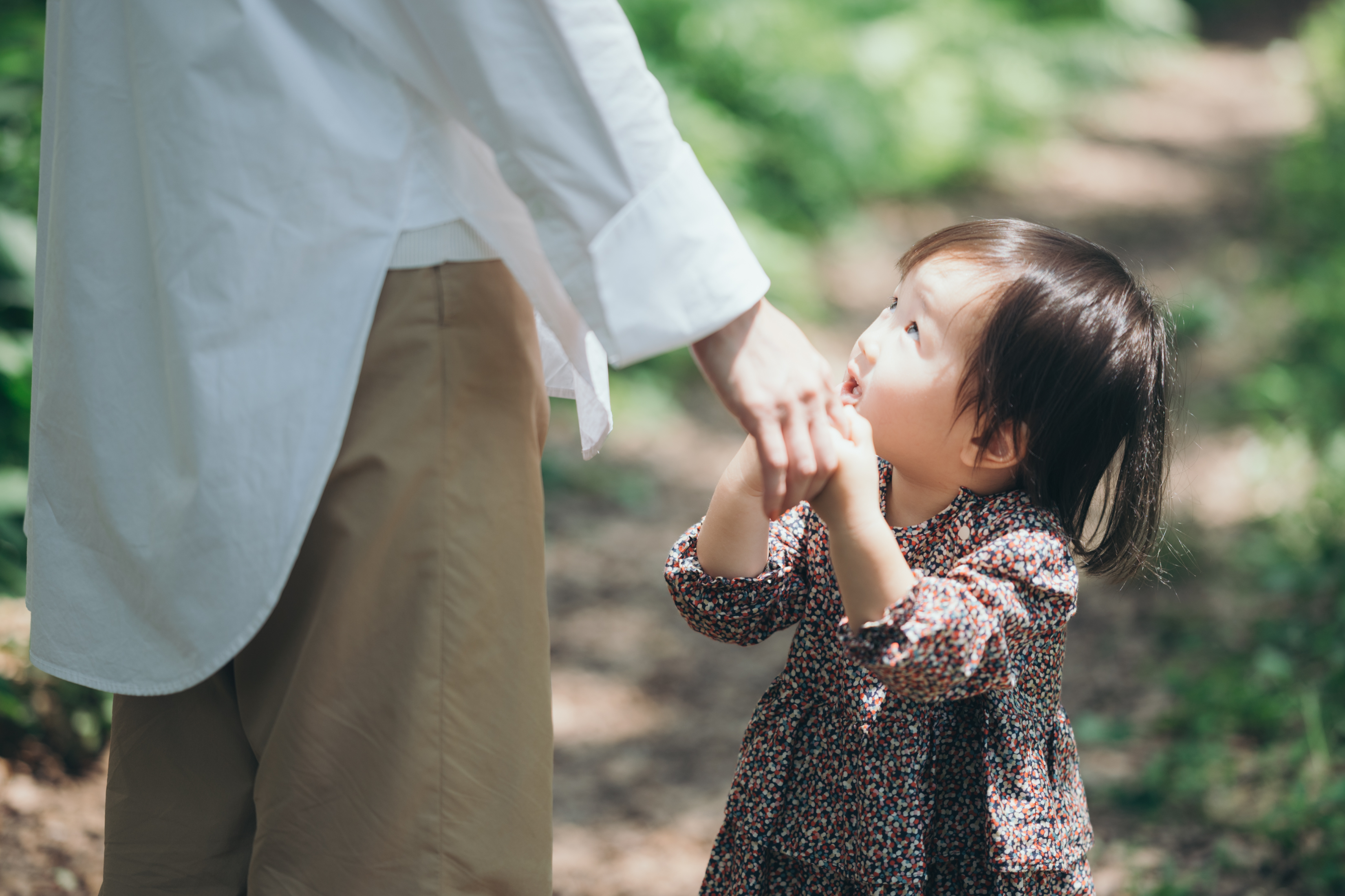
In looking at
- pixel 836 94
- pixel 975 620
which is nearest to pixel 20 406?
pixel 975 620

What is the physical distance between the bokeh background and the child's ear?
0.39 m

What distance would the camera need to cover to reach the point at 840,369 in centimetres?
610

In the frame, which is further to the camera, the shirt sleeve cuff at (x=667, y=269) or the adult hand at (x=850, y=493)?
the adult hand at (x=850, y=493)

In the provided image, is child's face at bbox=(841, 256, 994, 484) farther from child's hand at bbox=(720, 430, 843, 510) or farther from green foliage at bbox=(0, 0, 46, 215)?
green foliage at bbox=(0, 0, 46, 215)

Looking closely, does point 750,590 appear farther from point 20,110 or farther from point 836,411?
point 20,110

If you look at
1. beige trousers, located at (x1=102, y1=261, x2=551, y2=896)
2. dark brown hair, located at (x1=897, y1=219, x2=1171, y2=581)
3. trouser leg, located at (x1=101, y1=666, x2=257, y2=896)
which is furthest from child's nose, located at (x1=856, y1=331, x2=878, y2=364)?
trouser leg, located at (x1=101, y1=666, x2=257, y2=896)

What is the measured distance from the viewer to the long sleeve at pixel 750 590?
1524mm

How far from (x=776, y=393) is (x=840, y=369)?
4901 mm

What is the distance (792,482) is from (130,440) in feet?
2.45

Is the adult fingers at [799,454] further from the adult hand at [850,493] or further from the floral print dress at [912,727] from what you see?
the floral print dress at [912,727]

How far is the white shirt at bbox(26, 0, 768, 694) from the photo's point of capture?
1.20m

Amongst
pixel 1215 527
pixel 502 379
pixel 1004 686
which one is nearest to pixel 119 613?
pixel 502 379

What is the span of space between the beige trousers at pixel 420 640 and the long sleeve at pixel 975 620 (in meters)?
0.42

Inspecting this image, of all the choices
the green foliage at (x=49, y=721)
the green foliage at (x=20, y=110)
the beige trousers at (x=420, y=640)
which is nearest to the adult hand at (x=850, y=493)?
the beige trousers at (x=420, y=640)
